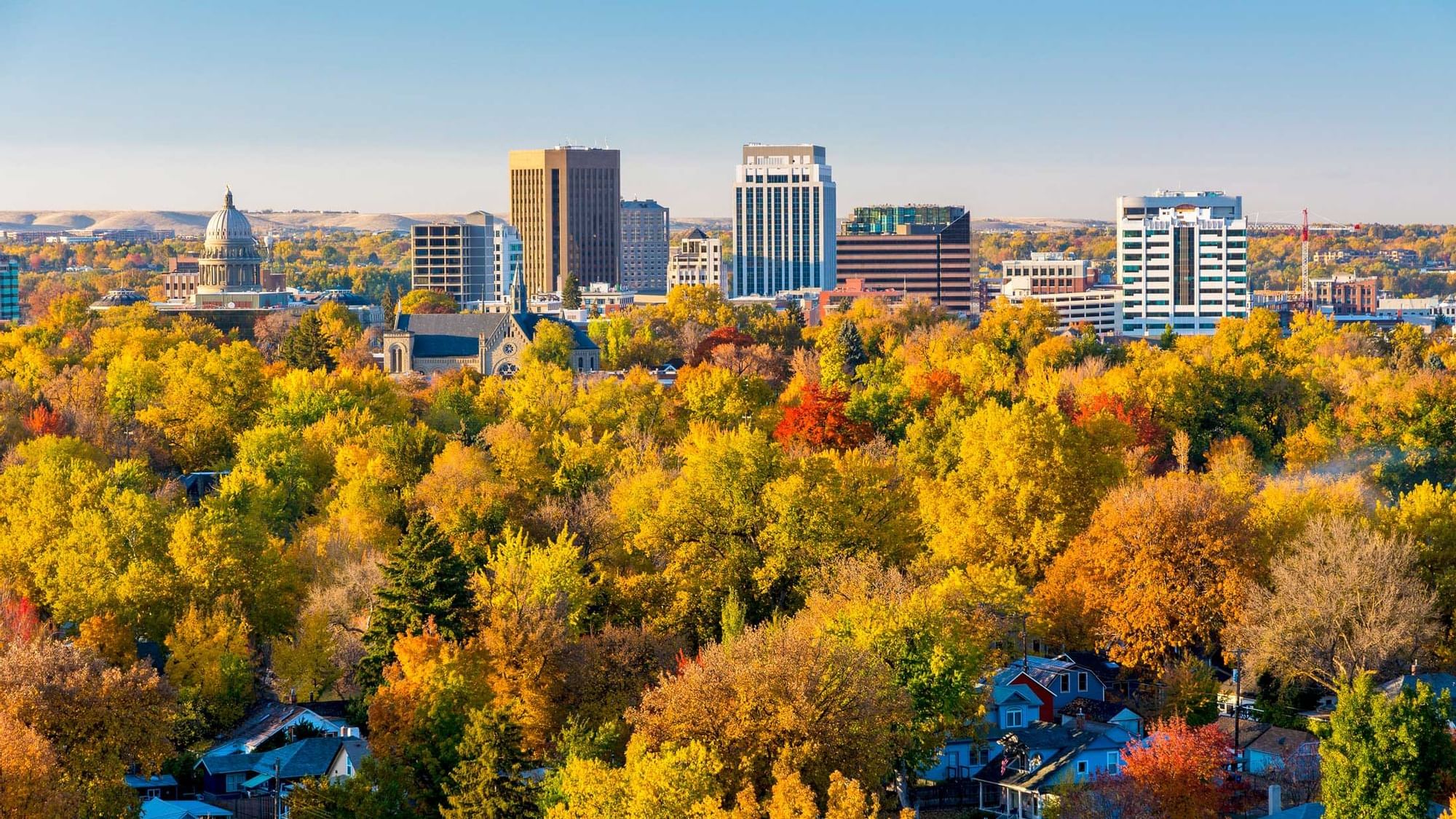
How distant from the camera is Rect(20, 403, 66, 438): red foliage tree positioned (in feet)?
265

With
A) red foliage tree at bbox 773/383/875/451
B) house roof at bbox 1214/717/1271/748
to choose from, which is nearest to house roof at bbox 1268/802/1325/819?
house roof at bbox 1214/717/1271/748

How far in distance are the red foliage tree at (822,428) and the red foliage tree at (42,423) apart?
82.1ft

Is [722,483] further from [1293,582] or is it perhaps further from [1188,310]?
[1188,310]

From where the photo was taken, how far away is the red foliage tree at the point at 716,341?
117 meters

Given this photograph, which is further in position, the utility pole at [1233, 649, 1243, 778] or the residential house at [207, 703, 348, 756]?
the residential house at [207, 703, 348, 756]

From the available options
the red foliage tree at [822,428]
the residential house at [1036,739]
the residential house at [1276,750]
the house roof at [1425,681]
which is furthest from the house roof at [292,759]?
the red foliage tree at [822,428]

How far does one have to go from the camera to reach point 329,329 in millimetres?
136250

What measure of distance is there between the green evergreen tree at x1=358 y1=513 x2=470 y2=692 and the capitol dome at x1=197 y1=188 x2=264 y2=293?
134m

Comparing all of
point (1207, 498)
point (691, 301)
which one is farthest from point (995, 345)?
point (1207, 498)

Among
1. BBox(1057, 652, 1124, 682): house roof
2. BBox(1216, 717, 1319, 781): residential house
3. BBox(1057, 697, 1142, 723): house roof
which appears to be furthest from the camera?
BBox(1057, 652, 1124, 682): house roof

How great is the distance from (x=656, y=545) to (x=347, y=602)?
24.0 ft

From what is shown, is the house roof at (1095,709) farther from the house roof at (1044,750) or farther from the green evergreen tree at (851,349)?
the green evergreen tree at (851,349)

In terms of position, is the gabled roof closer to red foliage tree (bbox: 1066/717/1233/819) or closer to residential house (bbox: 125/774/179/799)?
residential house (bbox: 125/774/179/799)

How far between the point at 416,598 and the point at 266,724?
408 cm
